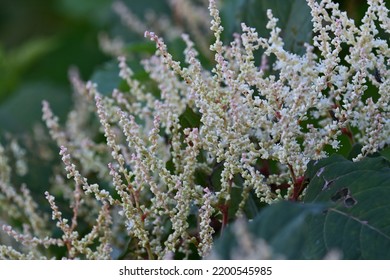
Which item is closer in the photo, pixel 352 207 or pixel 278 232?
pixel 278 232

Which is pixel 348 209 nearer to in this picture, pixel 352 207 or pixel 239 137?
pixel 352 207

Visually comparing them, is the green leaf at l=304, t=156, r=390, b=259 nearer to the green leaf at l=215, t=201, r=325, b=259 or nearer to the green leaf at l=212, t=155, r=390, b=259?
the green leaf at l=212, t=155, r=390, b=259

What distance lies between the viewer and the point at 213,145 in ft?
2.70

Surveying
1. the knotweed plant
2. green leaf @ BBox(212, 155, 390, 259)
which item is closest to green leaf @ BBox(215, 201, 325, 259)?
green leaf @ BBox(212, 155, 390, 259)

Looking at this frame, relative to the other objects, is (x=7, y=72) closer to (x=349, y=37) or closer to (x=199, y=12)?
(x=199, y=12)

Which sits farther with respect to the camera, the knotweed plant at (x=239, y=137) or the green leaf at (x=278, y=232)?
the knotweed plant at (x=239, y=137)

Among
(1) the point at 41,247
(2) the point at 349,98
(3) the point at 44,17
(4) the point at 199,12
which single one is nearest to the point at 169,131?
(2) the point at 349,98

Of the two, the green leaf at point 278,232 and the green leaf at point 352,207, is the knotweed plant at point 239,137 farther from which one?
the green leaf at point 278,232

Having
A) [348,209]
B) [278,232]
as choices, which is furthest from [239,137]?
[278,232]

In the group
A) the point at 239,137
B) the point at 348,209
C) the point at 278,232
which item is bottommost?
the point at 278,232

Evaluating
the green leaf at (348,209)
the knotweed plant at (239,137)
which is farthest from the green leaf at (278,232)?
the knotweed plant at (239,137)

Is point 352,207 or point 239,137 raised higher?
point 239,137

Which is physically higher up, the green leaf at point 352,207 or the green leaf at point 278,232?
the green leaf at point 352,207
